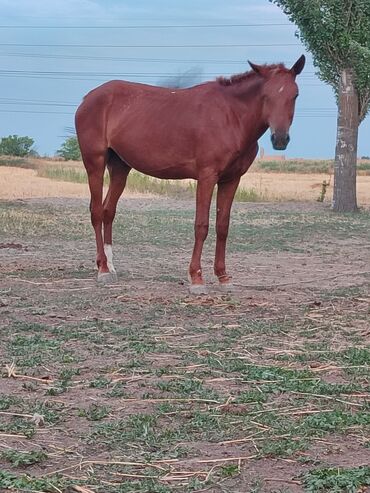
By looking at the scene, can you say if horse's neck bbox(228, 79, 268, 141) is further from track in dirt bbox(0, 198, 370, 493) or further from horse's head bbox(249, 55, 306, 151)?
track in dirt bbox(0, 198, 370, 493)

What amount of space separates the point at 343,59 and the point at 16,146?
59.1 metres

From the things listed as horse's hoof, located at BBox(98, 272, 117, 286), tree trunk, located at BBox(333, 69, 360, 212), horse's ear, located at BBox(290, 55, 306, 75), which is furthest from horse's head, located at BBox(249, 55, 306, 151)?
tree trunk, located at BBox(333, 69, 360, 212)

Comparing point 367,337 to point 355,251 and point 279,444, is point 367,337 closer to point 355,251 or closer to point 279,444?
point 279,444

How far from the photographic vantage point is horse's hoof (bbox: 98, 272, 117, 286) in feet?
30.7

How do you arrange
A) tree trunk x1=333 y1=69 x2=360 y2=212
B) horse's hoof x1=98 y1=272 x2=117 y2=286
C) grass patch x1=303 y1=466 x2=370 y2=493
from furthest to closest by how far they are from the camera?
tree trunk x1=333 y1=69 x2=360 y2=212 < horse's hoof x1=98 y1=272 x2=117 y2=286 < grass patch x1=303 y1=466 x2=370 y2=493

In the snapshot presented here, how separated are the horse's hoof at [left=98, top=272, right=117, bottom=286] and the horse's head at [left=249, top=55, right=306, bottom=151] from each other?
95.1 inches

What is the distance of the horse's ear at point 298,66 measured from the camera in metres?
8.49

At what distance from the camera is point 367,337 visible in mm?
6523

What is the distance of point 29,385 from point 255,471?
178 cm

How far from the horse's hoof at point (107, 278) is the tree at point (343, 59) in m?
13.0

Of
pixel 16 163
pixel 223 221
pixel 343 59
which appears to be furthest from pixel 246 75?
pixel 16 163

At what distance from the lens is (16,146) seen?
256 ft

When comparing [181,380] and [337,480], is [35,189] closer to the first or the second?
[181,380]

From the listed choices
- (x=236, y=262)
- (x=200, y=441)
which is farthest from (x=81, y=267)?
(x=200, y=441)
